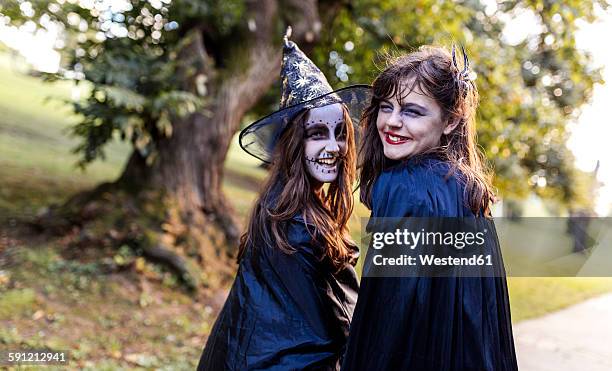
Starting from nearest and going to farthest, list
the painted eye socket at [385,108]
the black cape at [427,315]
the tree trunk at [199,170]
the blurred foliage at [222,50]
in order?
the black cape at [427,315] < the painted eye socket at [385,108] < the blurred foliage at [222,50] < the tree trunk at [199,170]

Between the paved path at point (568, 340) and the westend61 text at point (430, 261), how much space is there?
14.2ft

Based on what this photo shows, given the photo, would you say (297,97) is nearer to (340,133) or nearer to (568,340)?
(340,133)

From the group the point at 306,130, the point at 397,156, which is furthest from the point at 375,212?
the point at 306,130

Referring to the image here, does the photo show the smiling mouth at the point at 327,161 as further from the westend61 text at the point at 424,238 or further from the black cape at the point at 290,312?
the westend61 text at the point at 424,238

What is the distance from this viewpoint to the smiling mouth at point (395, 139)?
6.14 feet

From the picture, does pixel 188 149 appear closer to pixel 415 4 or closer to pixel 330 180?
pixel 415 4

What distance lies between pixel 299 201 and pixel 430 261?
23.2 inches

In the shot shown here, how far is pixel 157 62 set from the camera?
5.70m

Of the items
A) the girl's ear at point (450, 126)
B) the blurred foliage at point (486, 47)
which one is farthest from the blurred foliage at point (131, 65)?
the girl's ear at point (450, 126)

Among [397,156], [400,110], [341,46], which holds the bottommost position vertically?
[397,156]

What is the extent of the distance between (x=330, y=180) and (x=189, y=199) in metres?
4.46

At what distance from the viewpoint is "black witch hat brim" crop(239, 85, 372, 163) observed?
7.28ft

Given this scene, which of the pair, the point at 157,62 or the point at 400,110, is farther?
the point at 157,62

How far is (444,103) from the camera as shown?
1880 millimetres
